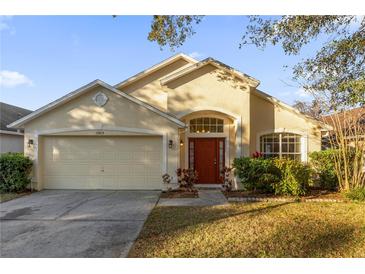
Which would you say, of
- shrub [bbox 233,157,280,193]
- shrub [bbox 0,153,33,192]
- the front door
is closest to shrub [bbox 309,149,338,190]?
shrub [bbox 233,157,280,193]

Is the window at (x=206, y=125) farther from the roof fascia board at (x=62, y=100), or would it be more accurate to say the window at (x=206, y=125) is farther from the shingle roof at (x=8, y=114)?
the shingle roof at (x=8, y=114)

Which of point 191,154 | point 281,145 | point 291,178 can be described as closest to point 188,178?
point 191,154

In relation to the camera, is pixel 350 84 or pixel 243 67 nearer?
pixel 350 84

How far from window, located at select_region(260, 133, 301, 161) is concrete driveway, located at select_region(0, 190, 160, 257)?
19.7ft

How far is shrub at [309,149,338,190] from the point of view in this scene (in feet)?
39.0

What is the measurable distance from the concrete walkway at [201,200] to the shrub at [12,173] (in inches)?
239

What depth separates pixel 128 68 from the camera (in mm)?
15484

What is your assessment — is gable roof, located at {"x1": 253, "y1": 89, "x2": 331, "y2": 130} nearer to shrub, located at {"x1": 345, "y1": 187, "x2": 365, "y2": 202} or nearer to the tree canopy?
the tree canopy

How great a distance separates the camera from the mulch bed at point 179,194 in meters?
10.8

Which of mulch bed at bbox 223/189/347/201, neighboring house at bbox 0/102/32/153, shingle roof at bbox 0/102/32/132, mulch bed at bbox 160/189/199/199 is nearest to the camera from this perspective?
mulch bed at bbox 223/189/347/201

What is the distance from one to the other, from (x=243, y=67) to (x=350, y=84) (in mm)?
5427

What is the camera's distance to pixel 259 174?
1062 centimetres
